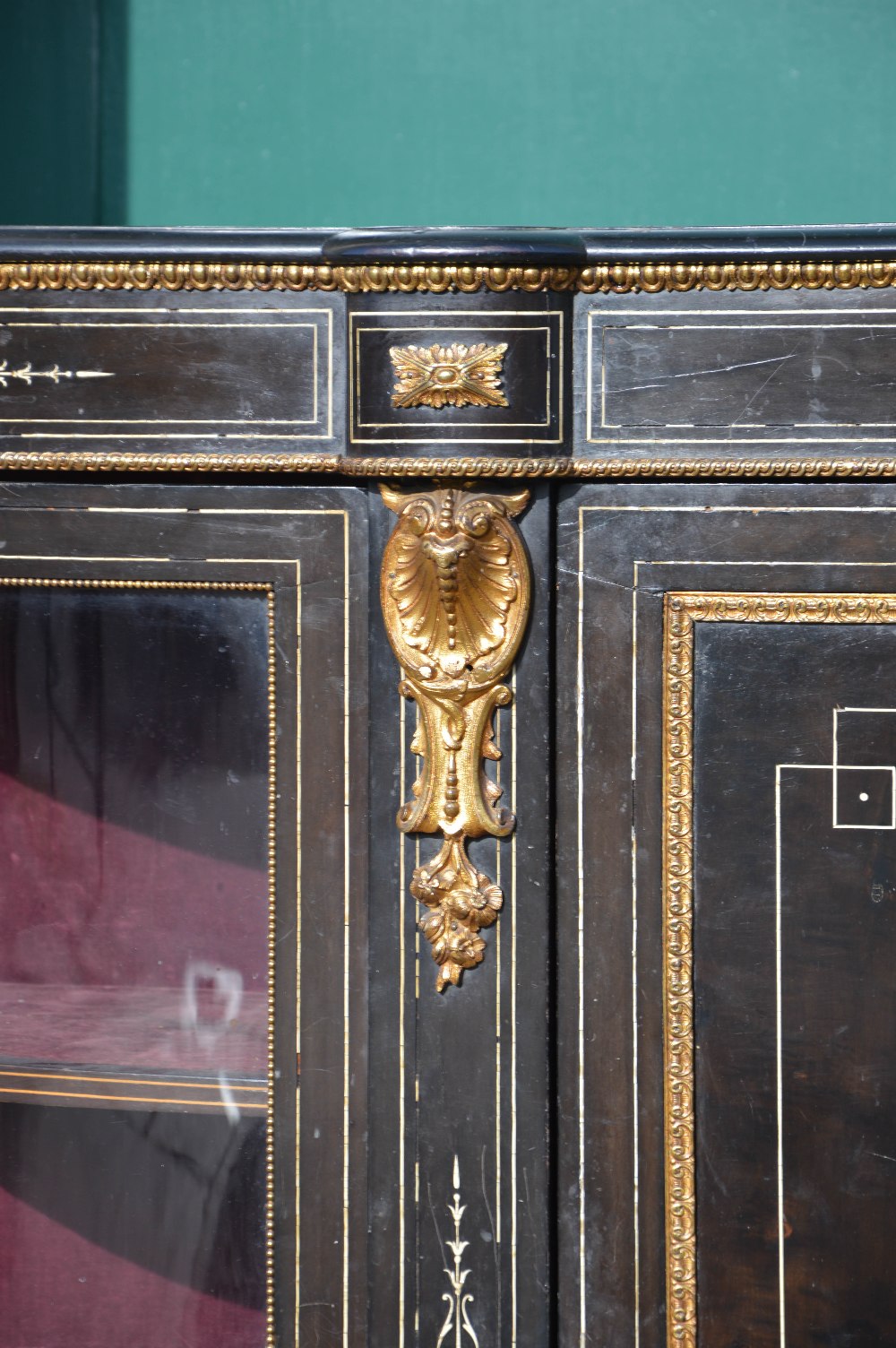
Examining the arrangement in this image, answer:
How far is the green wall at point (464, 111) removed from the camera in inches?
53.5

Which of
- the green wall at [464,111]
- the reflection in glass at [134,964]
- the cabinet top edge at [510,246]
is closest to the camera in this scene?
the cabinet top edge at [510,246]

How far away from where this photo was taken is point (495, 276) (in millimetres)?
810

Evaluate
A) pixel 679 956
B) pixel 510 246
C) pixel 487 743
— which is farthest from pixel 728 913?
pixel 510 246

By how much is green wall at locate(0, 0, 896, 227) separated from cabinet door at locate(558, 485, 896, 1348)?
68 centimetres

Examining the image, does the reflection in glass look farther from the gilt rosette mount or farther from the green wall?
the green wall

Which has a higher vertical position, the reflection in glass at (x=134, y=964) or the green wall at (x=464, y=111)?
the green wall at (x=464, y=111)

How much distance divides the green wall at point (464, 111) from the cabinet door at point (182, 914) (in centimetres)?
68

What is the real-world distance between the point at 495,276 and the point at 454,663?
0.84ft

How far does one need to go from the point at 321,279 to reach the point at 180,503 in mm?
185

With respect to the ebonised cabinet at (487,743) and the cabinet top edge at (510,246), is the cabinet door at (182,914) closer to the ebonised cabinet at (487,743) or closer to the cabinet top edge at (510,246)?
the ebonised cabinet at (487,743)

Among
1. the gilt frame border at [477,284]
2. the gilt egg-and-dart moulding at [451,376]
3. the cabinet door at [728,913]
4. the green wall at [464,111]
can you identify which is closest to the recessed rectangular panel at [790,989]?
the cabinet door at [728,913]

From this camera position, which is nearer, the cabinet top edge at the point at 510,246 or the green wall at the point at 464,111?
the cabinet top edge at the point at 510,246

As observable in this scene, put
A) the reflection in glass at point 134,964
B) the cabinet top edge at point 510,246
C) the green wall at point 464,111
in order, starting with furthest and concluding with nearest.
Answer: the green wall at point 464,111 → the reflection in glass at point 134,964 → the cabinet top edge at point 510,246

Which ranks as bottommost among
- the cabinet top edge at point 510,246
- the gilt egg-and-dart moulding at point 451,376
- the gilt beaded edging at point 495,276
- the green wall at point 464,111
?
the gilt egg-and-dart moulding at point 451,376
